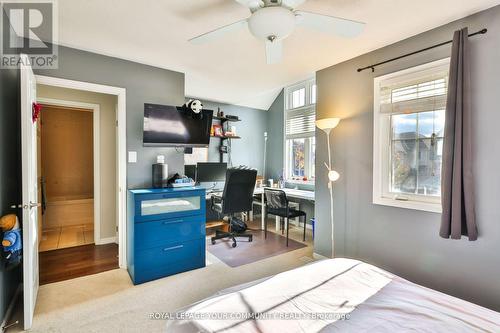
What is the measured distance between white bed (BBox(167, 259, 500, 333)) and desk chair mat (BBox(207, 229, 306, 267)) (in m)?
1.89

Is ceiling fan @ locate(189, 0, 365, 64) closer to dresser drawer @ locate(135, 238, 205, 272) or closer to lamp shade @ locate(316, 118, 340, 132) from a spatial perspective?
lamp shade @ locate(316, 118, 340, 132)

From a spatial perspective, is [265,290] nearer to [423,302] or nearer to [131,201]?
[423,302]

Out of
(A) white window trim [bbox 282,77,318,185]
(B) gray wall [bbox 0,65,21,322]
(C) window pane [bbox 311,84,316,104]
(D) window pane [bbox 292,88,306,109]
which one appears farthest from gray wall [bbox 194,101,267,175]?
(B) gray wall [bbox 0,65,21,322]

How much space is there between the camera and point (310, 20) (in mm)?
1601

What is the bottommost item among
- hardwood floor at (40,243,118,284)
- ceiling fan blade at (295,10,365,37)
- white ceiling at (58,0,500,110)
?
hardwood floor at (40,243,118,284)

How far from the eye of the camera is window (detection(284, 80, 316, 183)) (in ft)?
15.2

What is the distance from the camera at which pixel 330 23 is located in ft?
5.25

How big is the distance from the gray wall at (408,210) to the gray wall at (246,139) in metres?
2.15

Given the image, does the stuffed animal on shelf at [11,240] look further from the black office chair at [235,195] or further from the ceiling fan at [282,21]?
the black office chair at [235,195]

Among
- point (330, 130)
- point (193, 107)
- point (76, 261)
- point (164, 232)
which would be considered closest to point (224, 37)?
point (193, 107)

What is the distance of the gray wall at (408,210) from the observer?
74.7 inches

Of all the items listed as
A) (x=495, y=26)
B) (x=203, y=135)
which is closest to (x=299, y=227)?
(x=203, y=135)

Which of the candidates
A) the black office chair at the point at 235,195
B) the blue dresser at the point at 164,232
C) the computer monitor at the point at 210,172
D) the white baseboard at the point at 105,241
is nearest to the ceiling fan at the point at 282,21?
the blue dresser at the point at 164,232

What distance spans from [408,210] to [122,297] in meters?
2.83
